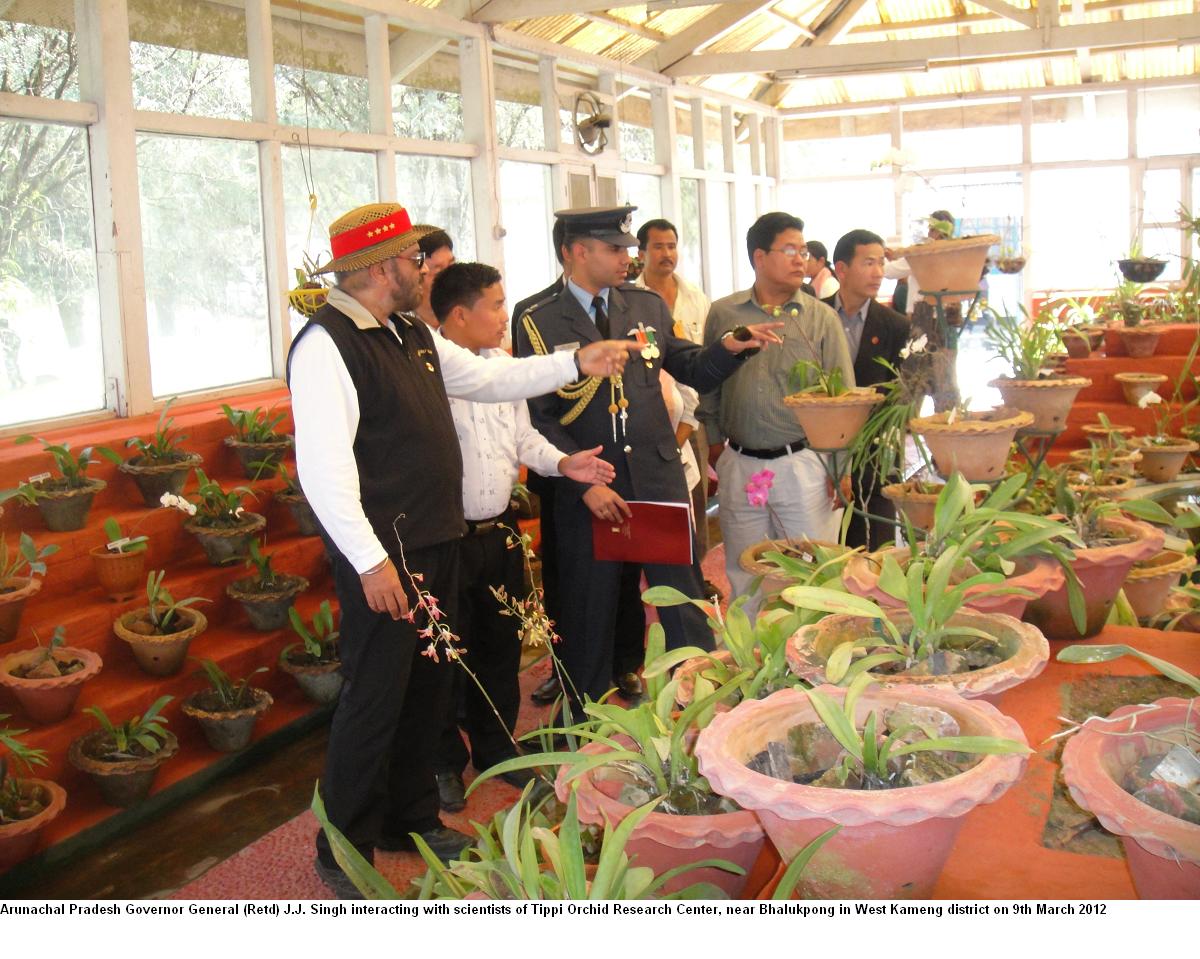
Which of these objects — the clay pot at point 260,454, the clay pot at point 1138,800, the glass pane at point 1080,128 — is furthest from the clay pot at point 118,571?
the glass pane at point 1080,128

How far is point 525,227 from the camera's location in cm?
761

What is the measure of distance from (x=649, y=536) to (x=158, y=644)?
1.47 m

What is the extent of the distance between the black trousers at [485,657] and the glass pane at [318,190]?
262 centimetres

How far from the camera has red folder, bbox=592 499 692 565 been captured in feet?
9.92

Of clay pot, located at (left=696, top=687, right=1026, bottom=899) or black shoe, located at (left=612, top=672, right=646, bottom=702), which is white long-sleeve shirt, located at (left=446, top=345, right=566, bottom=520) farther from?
clay pot, located at (left=696, top=687, right=1026, bottom=899)

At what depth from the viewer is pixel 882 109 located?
501 inches

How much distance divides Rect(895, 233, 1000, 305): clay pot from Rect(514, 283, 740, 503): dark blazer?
72cm

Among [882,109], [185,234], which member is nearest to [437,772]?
[185,234]

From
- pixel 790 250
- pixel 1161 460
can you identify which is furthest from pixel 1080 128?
pixel 790 250

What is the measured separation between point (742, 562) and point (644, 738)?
1.86 m

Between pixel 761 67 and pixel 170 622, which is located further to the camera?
pixel 761 67

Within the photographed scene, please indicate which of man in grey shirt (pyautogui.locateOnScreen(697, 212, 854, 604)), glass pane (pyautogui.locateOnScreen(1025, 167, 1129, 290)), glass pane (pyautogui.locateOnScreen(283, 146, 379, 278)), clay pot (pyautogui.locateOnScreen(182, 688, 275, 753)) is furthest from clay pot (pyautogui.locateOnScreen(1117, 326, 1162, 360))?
glass pane (pyautogui.locateOnScreen(1025, 167, 1129, 290))

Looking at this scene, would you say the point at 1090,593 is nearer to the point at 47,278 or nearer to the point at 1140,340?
the point at 47,278

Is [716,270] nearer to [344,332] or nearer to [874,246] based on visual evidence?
[874,246]
